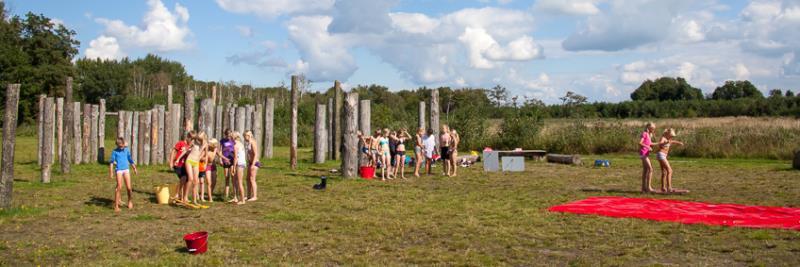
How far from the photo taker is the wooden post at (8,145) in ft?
35.5

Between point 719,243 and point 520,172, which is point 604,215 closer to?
point 719,243

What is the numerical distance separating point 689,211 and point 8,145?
404 inches

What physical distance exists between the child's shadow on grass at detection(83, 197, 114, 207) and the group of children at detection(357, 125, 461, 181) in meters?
6.12

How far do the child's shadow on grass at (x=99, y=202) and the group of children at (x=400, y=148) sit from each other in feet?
20.1

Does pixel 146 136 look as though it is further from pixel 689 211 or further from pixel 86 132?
pixel 689 211

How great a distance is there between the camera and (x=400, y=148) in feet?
56.3

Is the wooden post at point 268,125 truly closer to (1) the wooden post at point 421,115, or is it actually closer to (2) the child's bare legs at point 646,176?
(1) the wooden post at point 421,115

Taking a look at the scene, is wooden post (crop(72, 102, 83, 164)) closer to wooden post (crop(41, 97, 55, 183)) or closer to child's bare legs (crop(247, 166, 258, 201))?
wooden post (crop(41, 97, 55, 183))

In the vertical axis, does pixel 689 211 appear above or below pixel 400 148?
below

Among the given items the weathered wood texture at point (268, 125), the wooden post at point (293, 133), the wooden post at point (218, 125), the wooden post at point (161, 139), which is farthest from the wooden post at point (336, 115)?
the wooden post at point (161, 139)

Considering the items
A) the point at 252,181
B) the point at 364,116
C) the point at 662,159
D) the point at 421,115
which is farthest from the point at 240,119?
the point at 662,159

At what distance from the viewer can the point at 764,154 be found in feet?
75.8

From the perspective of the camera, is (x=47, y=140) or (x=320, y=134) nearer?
(x=47, y=140)

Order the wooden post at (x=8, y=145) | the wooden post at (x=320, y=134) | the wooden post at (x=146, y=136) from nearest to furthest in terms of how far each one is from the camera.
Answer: the wooden post at (x=8, y=145), the wooden post at (x=146, y=136), the wooden post at (x=320, y=134)
